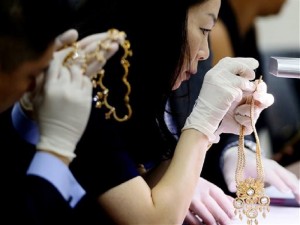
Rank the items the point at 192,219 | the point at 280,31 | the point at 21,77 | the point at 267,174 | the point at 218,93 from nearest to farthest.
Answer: the point at 21,77
the point at 218,93
the point at 192,219
the point at 267,174
the point at 280,31

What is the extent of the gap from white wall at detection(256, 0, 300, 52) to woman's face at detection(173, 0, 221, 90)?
1815 mm

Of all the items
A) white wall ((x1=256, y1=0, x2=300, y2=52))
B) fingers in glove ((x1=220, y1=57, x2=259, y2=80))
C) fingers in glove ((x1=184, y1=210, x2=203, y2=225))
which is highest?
fingers in glove ((x1=220, y1=57, x2=259, y2=80))

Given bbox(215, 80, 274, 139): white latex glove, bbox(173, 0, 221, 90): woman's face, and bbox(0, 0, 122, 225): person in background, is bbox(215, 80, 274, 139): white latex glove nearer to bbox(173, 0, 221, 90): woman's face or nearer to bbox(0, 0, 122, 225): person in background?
bbox(173, 0, 221, 90): woman's face

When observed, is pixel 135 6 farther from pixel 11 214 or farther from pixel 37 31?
pixel 11 214

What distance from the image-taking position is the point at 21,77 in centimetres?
110

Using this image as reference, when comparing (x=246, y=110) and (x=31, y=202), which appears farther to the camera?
(x=246, y=110)

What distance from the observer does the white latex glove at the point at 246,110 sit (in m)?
1.45

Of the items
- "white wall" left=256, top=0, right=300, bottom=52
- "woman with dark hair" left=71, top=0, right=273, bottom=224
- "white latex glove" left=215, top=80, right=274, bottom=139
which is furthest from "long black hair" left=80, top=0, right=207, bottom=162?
"white wall" left=256, top=0, right=300, bottom=52

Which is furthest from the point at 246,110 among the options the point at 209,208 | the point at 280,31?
the point at 280,31

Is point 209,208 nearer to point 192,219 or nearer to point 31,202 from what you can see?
point 192,219

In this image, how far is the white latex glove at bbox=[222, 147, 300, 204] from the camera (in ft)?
5.56

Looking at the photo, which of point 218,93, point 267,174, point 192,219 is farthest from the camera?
point 267,174

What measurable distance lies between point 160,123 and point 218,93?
0.22 m

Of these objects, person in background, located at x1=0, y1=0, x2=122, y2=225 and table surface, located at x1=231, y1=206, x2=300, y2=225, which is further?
table surface, located at x1=231, y1=206, x2=300, y2=225
